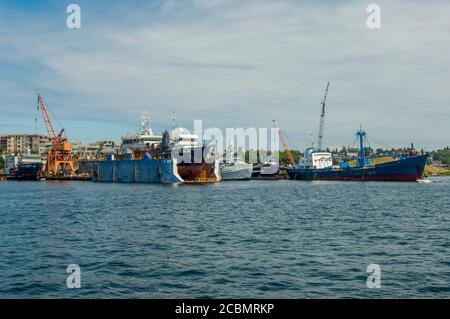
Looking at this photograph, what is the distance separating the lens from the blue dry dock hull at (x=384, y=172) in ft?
386

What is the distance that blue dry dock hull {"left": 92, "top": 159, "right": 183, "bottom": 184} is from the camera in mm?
104125

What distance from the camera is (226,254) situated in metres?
24.6

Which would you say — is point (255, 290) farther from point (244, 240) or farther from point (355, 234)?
point (355, 234)

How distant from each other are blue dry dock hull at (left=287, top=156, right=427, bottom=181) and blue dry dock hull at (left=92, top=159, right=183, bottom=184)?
5338 centimetres

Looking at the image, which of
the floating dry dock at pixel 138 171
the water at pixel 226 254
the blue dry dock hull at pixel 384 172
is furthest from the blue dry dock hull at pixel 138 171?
the water at pixel 226 254

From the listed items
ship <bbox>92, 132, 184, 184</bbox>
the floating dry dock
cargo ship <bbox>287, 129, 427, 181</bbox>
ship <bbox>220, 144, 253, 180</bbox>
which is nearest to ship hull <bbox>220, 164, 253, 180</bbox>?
ship <bbox>220, 144, 253, 180</bbox>

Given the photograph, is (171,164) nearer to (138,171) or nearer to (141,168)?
(141,168)

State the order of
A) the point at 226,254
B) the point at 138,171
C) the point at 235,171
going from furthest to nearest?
the point at 235,171
the point at 138,171
the point at 226,254

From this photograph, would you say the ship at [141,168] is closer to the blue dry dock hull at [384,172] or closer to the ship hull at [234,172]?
the ship hull at [234,172]

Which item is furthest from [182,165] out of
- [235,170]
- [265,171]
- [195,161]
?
[265,171]

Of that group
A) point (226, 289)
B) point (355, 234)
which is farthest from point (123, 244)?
point (355, 234)

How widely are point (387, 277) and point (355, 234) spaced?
11.3 metres

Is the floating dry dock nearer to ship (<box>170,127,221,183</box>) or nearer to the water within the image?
ship (<box>170,127,221,183</box>)

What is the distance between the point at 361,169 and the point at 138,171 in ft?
199
